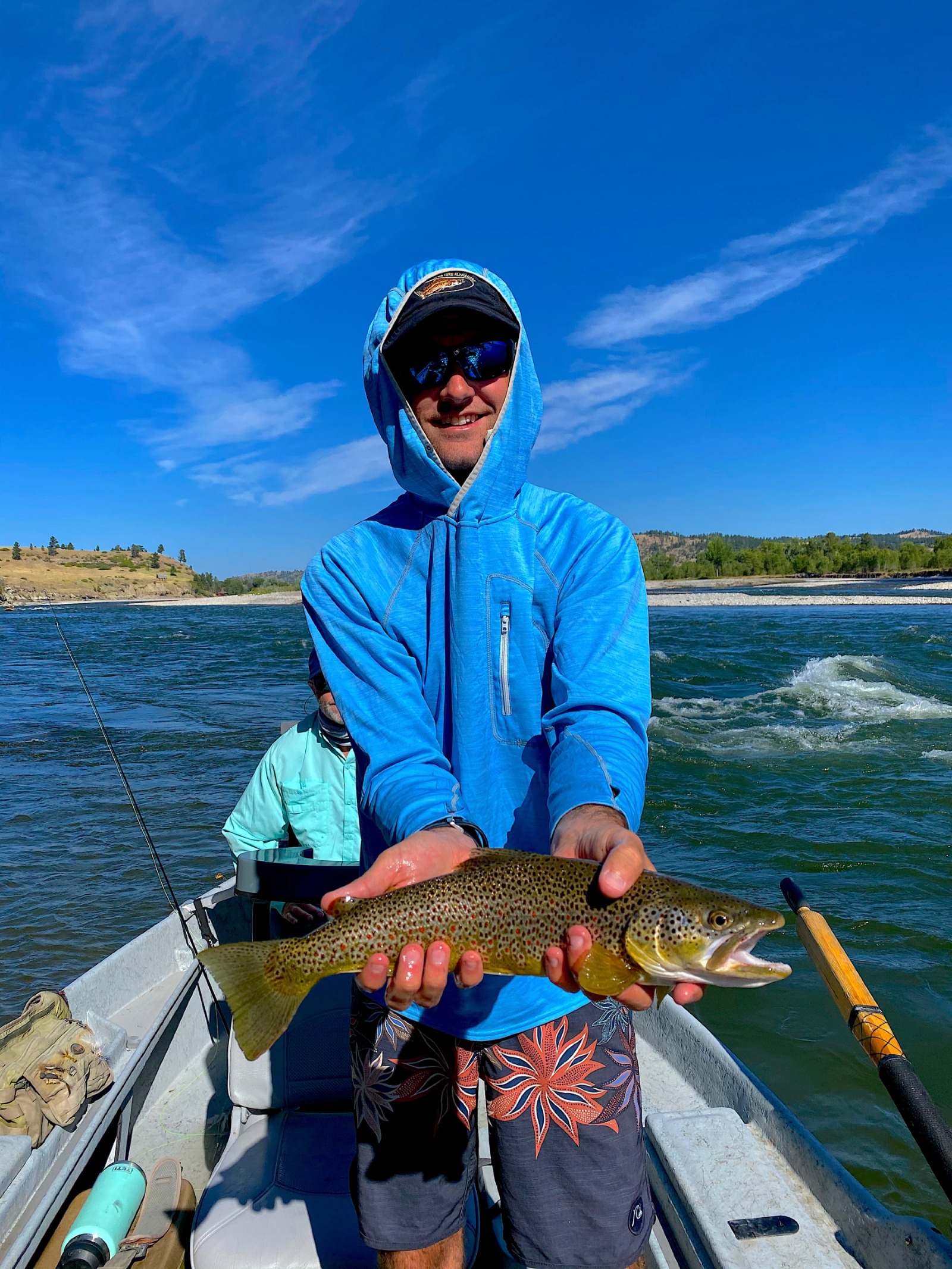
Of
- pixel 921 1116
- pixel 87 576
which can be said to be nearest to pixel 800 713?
pixel 921 1116

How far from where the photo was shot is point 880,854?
11008 mm

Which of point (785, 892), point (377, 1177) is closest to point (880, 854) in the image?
point (785, 892)

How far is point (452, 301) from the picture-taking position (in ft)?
8.40

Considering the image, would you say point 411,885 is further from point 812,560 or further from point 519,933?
point 812,560

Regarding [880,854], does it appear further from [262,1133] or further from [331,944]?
[331,944]

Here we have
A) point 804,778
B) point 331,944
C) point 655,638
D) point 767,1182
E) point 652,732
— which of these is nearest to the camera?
point 331,944

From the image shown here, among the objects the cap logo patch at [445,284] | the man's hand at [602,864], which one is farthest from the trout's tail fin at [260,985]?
the cap logo patch at [445,284]

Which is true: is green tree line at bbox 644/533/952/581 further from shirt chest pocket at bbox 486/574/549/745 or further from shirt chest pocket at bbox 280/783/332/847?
shirt chest pocket at bbox 486/574/549/745

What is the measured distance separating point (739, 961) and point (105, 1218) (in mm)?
3101

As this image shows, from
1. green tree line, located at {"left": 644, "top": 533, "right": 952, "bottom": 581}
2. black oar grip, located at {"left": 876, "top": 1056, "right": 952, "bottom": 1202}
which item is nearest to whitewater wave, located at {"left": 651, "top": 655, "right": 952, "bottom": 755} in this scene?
black oar grip, located at {"left": 876, "top": 1056, "right": 952, "bottom": 1202}

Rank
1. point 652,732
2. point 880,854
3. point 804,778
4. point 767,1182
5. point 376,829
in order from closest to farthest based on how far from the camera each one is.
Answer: point 376,829, point 767,1182, point 880,854, point 804,778, point 652,732

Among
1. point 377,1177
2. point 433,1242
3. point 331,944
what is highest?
point 331,944

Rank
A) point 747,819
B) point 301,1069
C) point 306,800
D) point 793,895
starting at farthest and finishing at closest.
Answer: point 747,819 → point 306,800 → point 793,895 → point 301,1069

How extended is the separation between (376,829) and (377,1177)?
3.38 ft
